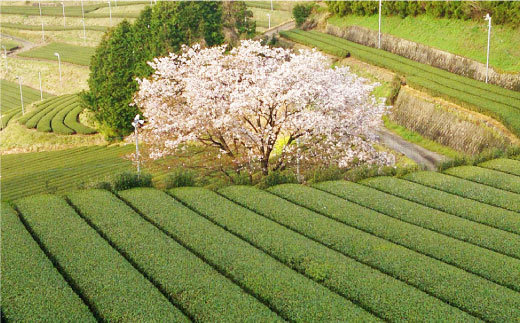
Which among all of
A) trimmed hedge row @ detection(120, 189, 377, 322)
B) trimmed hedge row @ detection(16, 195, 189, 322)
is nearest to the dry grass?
trimmed hedge row @ detection(16, 195, 189, 322)

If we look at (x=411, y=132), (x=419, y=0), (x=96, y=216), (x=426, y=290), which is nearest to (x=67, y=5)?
(x=419, y=0)

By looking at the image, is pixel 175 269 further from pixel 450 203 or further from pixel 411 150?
pixel 411 150

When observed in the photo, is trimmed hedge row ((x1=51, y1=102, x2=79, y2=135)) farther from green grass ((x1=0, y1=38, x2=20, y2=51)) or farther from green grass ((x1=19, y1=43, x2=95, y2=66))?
green grass ((x1=0, y1=38, x2=20, y2=51))

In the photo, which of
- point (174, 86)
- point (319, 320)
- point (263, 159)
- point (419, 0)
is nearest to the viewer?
point (319, 320)

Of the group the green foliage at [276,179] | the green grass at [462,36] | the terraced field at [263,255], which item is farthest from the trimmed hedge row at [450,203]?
the green grass at [462,36]

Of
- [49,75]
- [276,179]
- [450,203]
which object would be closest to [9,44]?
[49,75]

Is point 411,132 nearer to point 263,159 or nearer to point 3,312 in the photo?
point 263,159
